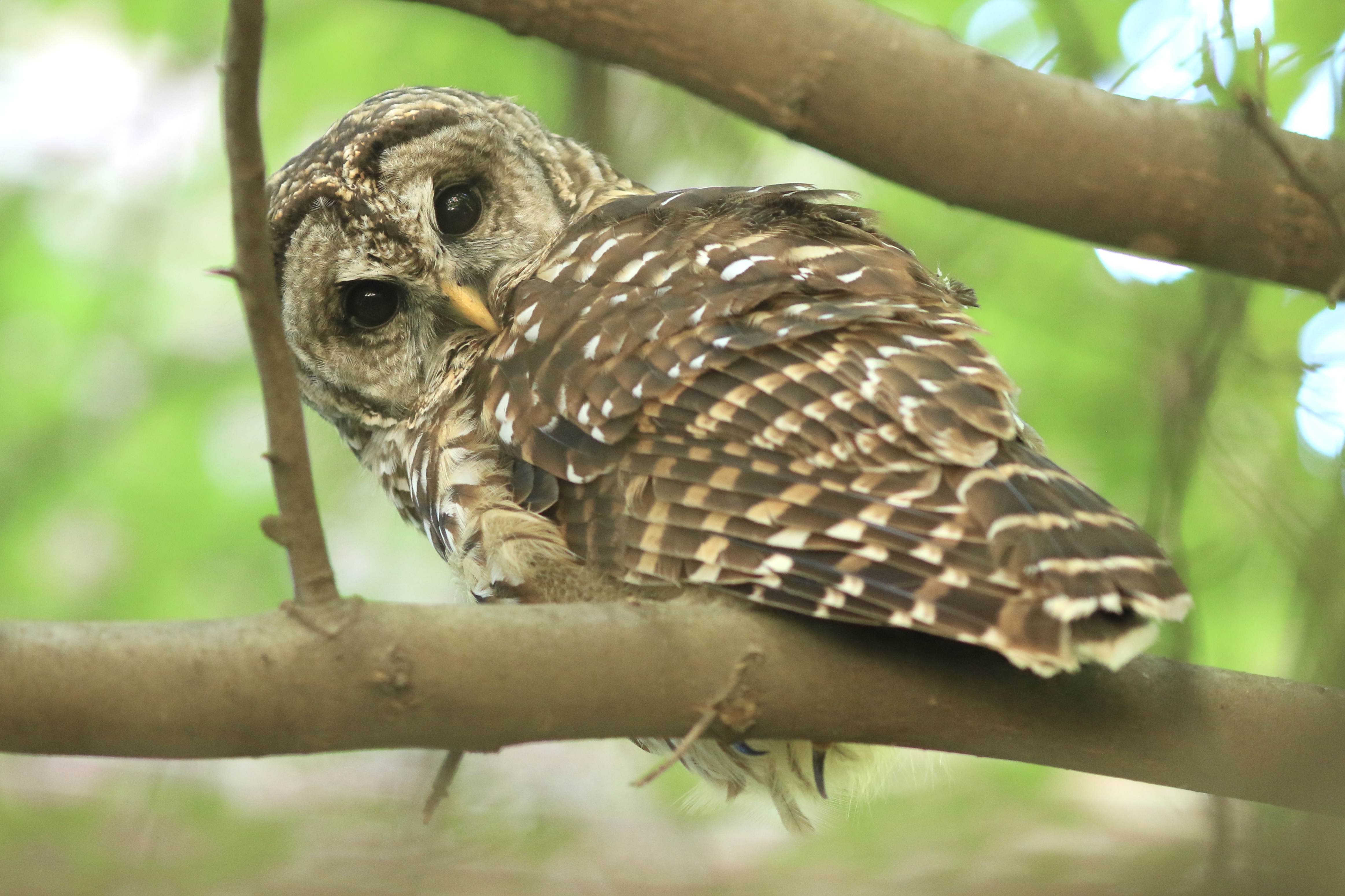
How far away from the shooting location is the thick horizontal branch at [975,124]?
2.03 m

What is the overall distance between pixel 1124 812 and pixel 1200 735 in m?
1.29

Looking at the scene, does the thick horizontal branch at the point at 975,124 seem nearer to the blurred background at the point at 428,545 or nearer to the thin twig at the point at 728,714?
the blurred background at the point at 428,545

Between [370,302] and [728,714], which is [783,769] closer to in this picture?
[728,714]

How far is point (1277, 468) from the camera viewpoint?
93.5 inches

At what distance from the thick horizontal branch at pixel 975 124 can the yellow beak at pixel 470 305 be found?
0.81 m

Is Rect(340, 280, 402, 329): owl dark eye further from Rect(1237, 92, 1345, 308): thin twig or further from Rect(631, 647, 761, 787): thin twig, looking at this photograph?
Rect(1237, 92, 1345, 308): thin twig

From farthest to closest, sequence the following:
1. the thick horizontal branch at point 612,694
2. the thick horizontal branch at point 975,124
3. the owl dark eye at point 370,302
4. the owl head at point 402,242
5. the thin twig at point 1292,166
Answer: the owl dark eye at point 370,302, the owl head at point 402,242, the thick horizontal branch at point 975,124, the thin twig at point 1292,166, the thick horizontal branch at point 612,694

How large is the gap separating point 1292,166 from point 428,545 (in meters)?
3.43

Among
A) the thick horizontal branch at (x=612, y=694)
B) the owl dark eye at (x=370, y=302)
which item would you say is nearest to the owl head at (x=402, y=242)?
the owl dark eye at (x=370, y=302)

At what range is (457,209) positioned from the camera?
3.14 metres

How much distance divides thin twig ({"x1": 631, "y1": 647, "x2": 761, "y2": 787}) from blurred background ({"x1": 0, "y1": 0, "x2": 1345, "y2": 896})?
0.37 meters

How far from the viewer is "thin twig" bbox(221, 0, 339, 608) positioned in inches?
61.0

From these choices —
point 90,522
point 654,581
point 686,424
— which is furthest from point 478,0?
point 90,522

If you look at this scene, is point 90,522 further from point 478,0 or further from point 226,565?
point 478,0
